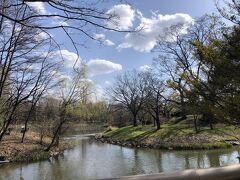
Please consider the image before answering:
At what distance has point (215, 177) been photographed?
13.3ft

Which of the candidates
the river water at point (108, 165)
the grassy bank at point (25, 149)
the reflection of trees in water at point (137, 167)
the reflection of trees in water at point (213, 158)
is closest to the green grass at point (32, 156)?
the grassy bank at point (25, 149)

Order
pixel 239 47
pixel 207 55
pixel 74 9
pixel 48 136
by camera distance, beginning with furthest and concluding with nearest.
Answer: pixel 48 136 < pixel 207 55 < pixel 239 47 < pixel 74 9

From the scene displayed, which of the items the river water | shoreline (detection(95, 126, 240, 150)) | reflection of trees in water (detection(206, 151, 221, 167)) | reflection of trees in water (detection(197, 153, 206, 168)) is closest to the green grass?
the river water

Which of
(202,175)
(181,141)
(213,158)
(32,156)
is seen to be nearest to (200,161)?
(213,158)

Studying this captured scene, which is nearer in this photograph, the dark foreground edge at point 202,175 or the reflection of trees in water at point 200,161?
the dark foreground edge at point 202,175

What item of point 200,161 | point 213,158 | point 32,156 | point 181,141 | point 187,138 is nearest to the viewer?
point 200,161

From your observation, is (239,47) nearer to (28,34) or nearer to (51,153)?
(28,34)

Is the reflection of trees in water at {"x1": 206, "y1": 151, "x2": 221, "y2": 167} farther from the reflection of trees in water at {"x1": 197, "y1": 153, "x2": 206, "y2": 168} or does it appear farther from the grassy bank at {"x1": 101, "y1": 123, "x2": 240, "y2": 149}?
the grassy bank at {"x1": 101, "y1": 123, "x2": 240, "y2": 149}

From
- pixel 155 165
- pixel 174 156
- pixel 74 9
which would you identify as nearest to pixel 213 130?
pixel 174 156

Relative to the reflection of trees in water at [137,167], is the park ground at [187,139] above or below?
above

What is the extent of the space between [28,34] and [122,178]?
31.8 feet

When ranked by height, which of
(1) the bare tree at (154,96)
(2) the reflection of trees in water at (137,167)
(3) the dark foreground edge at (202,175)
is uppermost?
(1) the bare tree at (154,96)

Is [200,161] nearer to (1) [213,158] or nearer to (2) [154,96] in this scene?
(1) [213,158]

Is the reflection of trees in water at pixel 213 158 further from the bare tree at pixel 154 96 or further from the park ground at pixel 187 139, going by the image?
the bare tree at pixel 154 96
